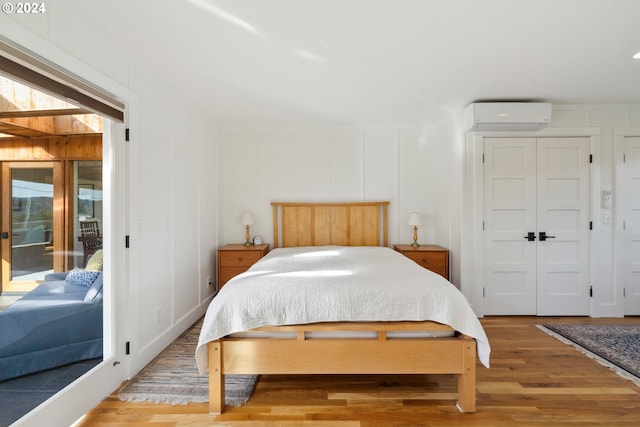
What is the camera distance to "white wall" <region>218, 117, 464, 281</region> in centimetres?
425

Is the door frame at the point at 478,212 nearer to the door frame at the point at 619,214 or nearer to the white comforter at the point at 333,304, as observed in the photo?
the door frame at the point at 619,214

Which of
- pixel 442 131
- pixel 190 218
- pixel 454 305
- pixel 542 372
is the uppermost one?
pixel 442 131

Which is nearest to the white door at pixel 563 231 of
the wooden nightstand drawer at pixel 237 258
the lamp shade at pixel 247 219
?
the wooden nightstand drawer at pixel 237 258

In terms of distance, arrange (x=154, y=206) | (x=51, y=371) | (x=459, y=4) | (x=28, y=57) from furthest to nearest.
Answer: (x=154, y=206), (x=51, y=371), (x=459, y=4), (x=28, y=57)

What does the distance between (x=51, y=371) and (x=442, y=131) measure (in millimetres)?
4513

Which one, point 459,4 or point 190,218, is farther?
point 190,218

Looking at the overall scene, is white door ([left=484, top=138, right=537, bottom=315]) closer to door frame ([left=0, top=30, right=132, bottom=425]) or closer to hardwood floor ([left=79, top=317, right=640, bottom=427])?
hardwood floor ([left=79, top=317, right=640, bottom=427])

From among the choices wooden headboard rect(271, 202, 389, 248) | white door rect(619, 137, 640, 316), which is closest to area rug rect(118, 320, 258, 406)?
wooden headboard rect(271, 202, 389, 248)

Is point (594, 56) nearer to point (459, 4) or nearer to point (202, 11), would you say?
point (459, 4)

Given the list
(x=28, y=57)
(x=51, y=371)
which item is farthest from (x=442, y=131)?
(x=51, y=371)

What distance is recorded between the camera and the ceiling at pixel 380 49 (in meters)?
1.77

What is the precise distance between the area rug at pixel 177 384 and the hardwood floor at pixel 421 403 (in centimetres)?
6

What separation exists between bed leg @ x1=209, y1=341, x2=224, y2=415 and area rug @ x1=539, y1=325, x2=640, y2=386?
3017mm

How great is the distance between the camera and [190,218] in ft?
10.8
